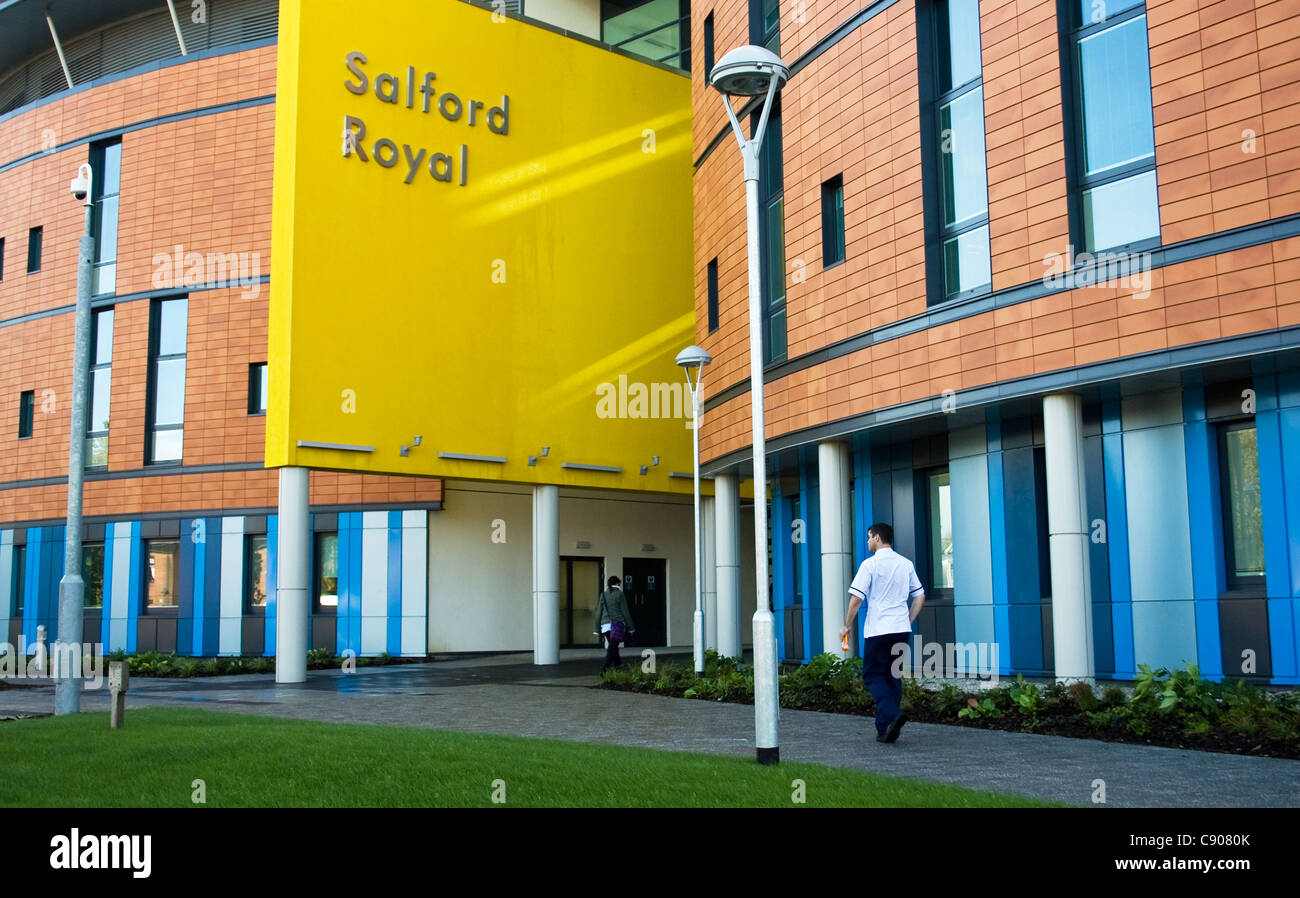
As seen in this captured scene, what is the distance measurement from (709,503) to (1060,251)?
16.6 meters

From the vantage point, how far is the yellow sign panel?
2277 centimetres

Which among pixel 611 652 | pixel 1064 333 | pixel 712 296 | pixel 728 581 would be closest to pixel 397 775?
pixel 1064 333

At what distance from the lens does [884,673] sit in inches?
420

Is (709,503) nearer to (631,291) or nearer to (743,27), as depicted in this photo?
(631,291)

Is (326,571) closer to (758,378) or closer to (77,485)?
(77,485)

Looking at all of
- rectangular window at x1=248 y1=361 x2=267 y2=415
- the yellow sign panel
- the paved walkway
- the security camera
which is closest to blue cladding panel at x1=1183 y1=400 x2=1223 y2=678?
the paved walkway

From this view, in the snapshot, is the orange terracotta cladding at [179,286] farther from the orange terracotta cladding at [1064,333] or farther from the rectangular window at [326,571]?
the orange terracotta cladding at [1064,333]

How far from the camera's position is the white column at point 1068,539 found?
14188mm

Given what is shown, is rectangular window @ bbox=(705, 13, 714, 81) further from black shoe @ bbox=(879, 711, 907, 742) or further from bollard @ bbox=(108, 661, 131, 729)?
bollard @ bbox=(108, 661, 131, 729)

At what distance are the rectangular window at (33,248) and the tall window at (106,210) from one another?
10.2ft

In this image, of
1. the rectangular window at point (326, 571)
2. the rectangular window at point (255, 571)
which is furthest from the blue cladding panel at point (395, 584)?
the rectangular window at point (255, 571)

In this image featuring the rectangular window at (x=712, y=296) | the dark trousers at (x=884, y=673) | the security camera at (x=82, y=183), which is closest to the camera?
the dark trousers at (x=884, y=673)

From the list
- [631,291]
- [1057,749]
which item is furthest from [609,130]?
[1057,749]

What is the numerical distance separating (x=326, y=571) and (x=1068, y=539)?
21402mm
